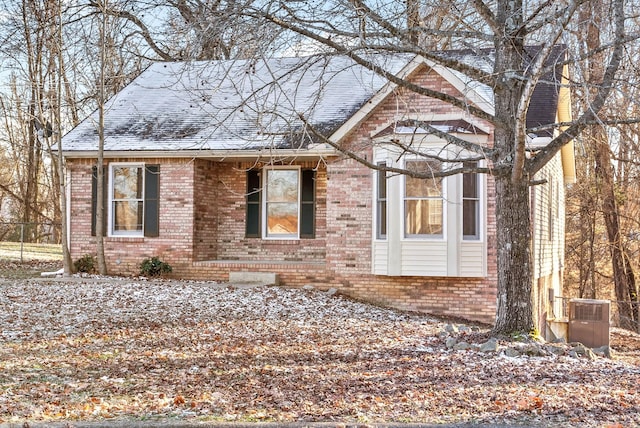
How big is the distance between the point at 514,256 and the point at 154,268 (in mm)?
9345

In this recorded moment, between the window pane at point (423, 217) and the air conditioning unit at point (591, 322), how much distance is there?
10.7 ft

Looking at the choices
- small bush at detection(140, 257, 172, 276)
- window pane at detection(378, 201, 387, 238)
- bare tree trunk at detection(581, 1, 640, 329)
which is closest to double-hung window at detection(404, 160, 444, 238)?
window pane at detection(378, 201, 387, 238)

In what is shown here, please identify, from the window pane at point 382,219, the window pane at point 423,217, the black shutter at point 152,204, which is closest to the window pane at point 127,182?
the black shutter at point 152,204

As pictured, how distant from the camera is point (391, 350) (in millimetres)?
9711

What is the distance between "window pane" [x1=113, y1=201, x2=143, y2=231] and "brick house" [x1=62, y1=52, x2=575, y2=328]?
0.08ft

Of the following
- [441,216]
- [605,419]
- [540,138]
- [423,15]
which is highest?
[423,15]

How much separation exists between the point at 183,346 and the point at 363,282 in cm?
635

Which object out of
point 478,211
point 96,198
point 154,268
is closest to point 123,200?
point 96,198

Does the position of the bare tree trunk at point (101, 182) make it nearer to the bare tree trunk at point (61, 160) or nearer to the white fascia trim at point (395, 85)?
the bare tree trunk at point (61, 160)

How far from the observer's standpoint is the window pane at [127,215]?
690 inches

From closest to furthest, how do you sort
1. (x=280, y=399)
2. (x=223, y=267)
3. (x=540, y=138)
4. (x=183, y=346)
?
(x=280, y=399)
(x=183, y=346)
(x=540, y=138)
(x=223, y=267)

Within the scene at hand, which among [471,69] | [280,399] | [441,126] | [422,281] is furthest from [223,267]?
[280,399]

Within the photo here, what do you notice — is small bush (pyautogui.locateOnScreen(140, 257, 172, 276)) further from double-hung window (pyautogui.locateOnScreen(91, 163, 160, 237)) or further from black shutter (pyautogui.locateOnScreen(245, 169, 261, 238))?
black shutter (pyautogui.locateOnScreen(245, 169, 261, 238))

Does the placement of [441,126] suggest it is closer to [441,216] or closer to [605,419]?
[441,216]
